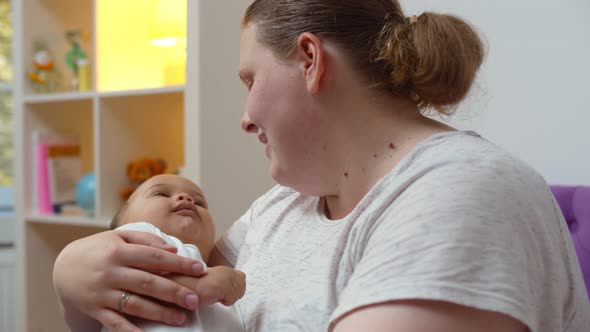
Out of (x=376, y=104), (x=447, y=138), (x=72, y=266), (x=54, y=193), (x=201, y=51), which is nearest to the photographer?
(x=447, y=138)

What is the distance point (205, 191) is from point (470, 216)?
1.37 metres

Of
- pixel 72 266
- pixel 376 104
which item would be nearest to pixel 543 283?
pixel 376 104

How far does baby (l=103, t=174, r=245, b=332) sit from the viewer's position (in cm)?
109

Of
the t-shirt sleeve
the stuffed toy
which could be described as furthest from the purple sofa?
the stuffed toy

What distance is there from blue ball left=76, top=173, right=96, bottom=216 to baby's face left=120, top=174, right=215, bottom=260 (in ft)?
4.07

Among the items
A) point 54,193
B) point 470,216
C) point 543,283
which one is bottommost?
point 54,193

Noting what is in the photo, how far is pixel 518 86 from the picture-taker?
165 cm

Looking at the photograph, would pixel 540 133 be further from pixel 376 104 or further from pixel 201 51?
pixel 201 51

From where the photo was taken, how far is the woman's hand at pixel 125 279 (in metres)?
1.04

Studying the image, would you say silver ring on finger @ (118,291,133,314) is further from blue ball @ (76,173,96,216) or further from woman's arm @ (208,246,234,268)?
blue ball @ (76,173,96,216)

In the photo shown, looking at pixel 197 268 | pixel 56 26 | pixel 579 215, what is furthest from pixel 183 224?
pixel 56 26

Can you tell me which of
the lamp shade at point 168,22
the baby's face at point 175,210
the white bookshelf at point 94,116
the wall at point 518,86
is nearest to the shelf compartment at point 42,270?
the white bookshelf at point 94,116

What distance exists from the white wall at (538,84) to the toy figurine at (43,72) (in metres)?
1.86

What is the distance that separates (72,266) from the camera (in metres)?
1.11
